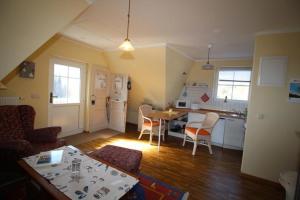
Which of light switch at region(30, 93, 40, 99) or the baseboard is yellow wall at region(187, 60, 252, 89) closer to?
the baseboard

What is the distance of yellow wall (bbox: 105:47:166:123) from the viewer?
151 inches

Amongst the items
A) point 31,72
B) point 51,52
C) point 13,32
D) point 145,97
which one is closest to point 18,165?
point 13,32

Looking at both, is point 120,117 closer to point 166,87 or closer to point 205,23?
point 166,87

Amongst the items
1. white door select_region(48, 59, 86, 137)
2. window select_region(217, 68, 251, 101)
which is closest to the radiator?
white door select_region(48, 59, 86, 137)

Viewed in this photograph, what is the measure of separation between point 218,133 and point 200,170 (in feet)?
5.29

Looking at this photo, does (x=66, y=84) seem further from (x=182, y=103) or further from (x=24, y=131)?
(x=182, y=103)

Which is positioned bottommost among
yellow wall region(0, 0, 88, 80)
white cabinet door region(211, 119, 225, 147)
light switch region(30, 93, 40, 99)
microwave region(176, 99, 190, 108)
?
white cabinet door region(211, 119, 225, 147)

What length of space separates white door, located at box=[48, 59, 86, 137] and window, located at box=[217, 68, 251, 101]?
156 inches

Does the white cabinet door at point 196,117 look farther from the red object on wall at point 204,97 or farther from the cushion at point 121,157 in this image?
the cushion at point 121,157

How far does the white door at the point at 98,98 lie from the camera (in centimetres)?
444

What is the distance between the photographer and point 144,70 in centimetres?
434

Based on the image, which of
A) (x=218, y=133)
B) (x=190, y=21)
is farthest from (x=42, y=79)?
(x=218, y=133)

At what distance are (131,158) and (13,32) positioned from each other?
6.79 feet

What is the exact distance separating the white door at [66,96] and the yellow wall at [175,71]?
7.74 feet
